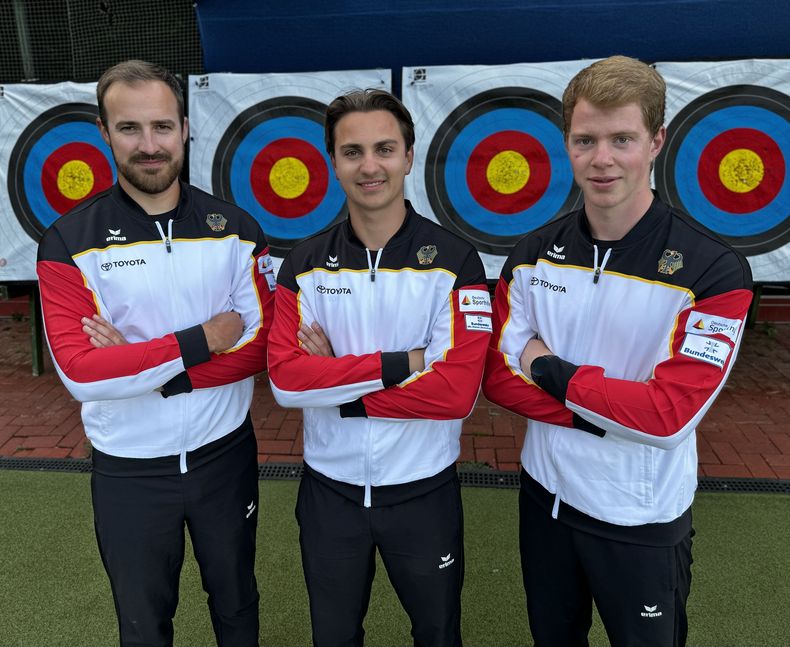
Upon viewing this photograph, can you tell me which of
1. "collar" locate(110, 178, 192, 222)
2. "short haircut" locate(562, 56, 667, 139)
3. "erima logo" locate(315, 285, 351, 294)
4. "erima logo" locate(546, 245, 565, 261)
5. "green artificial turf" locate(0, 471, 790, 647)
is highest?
"short haircut" locate(562, 56, 667, 139)

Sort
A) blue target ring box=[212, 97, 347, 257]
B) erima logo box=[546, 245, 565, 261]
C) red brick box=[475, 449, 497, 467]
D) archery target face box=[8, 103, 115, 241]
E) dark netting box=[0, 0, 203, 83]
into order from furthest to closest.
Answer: dark netting box=[0, 0, 203, 83], archery target face box=[8, 103, 115, 241], blue target ring box=[212, 97, 347, 257], red brick box=[475, 449, 497, 467], erima logo box=[546, 245, 565, 261]

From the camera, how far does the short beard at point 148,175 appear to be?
184 cm

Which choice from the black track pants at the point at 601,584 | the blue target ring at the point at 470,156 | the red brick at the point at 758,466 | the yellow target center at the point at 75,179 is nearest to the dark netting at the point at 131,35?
the yellow target center at the point at 75,179

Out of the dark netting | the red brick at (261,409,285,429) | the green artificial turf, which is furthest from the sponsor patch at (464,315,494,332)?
the dark netting

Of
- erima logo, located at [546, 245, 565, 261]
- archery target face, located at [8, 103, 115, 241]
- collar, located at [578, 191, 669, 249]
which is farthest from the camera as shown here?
archery target face, located at [8, 103, 115, 241]

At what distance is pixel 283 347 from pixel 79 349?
590 millimetres

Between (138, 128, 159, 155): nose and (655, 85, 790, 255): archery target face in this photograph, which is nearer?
(138, 128, 159, 155): nose

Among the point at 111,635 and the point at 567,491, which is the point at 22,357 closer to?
the point at 111,635

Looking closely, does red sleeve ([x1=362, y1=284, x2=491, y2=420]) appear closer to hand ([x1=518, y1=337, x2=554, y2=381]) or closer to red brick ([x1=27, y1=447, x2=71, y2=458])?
hand ([x1=518, y1=337, x2=554, y2=381])

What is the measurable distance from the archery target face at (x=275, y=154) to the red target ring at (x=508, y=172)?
1.05m

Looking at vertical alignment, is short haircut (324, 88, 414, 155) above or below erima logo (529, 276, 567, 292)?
above

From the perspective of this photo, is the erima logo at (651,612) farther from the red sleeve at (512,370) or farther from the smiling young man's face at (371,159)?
the smiling young man's face at (371,159)

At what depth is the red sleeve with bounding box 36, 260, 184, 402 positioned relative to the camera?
5.82ft

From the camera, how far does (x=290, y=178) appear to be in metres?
4.69
